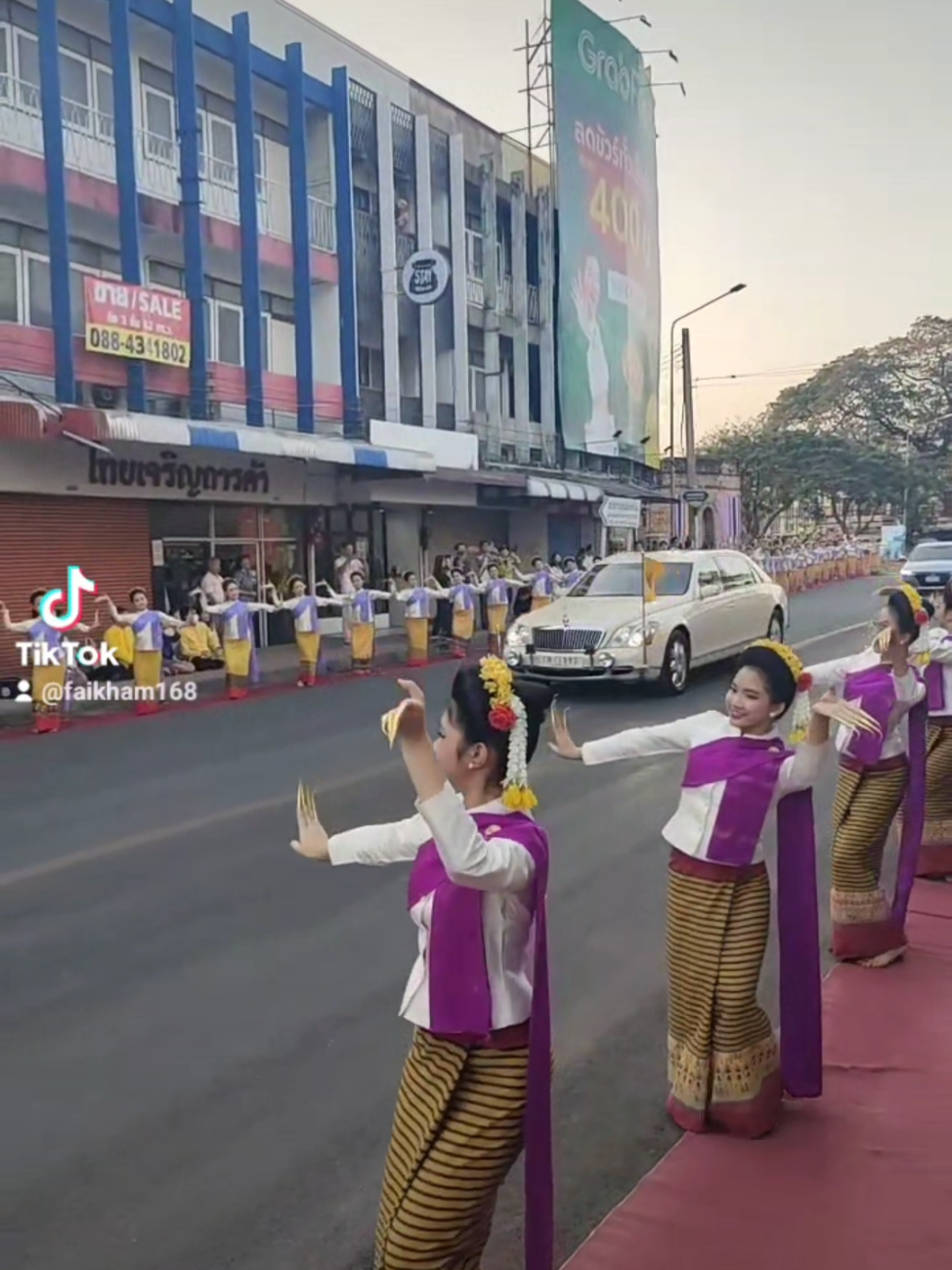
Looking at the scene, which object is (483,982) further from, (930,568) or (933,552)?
(933,552)

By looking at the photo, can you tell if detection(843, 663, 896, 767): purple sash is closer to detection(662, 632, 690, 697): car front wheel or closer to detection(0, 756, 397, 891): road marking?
detection(0, 756, 397, 891): road marking

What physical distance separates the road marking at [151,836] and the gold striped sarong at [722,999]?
4.34 meters

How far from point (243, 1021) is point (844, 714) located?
2730 mm

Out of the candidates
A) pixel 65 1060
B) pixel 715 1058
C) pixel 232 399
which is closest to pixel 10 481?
pixel 232 399

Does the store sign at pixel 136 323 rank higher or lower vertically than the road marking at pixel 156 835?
higher

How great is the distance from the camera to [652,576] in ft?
44.9

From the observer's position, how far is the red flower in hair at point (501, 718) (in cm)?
257

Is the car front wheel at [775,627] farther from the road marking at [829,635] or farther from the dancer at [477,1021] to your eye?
the dancer at [477,1021]

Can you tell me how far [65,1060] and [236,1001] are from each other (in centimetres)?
74

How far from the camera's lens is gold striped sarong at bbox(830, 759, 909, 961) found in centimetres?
501

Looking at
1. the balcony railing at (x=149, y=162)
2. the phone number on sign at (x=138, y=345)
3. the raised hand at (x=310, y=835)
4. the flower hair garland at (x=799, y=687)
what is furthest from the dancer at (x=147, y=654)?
the raised hand at (x=310, y=835)

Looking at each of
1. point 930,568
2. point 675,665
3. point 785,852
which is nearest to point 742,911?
point 785,852

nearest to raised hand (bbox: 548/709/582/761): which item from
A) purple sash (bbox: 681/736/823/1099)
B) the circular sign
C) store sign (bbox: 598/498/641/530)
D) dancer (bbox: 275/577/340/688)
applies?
purple sash (bbox: 681/736/823/1099)

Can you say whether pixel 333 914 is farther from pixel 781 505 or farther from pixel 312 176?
pixel 781 505
